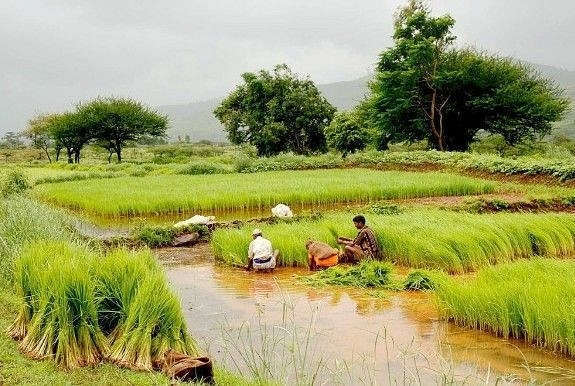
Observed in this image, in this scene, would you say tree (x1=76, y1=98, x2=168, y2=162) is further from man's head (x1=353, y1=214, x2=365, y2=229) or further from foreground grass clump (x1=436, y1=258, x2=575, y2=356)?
foreground grass clump (x1=436, y1=258, x2=575, y2=356)

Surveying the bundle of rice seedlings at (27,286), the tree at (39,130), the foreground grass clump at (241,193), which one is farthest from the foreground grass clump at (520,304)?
the tree at (39,130)

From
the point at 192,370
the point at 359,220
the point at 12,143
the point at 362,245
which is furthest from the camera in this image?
the point at 12,143

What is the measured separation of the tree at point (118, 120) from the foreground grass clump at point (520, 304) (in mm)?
44878

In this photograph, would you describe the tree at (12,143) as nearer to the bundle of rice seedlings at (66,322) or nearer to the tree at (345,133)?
the tree at (345,133)

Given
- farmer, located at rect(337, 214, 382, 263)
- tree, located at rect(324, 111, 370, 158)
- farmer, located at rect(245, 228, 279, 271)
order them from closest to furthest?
farmer, located at rect(245, 228, 279, 271) → farmer, located at rect(337, 214, 382, 263) → tree, located at rect(324, 111, 370, 158)

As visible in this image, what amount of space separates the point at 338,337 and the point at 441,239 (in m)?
4.26

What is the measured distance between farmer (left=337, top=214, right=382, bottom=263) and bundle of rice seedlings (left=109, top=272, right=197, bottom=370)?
16.9ft

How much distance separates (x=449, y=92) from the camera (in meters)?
35.5

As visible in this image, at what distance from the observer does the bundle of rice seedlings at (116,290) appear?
18.5 feet

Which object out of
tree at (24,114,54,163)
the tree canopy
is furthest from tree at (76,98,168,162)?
tree at (24,114,54,163)

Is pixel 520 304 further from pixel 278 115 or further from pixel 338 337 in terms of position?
pixel 278 115

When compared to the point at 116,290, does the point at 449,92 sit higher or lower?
higher

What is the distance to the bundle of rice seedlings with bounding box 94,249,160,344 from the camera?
563cm

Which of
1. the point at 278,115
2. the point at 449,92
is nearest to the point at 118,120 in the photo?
the point at 278,115
